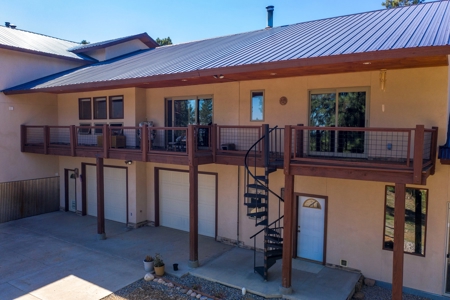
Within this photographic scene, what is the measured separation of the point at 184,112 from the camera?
39.3ft

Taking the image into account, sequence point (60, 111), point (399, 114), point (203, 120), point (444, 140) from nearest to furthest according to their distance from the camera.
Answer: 1. point (444, 140)
2. point (399, 114)
3. point (203, 120)
4. point (60, 111)

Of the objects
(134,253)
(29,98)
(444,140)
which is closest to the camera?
(444,140)

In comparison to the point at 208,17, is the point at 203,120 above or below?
below

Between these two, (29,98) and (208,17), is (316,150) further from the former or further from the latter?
(208,17)

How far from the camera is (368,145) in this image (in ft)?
27.6

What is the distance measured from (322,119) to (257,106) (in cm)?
208

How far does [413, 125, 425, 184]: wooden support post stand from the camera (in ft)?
19.3

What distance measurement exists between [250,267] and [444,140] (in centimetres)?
575

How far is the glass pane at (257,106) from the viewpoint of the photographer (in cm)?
1003

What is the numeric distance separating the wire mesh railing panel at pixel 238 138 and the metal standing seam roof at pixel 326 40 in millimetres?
2353

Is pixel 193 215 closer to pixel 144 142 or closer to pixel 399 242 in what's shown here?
pixel 144 142

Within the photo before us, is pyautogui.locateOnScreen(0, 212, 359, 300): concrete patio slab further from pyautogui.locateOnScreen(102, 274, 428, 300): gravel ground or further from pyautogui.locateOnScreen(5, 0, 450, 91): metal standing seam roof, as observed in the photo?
pyautogui.locateOnScreen(5, 0, 450, 91): metal standing seam roof

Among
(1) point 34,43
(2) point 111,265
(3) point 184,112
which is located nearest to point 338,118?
(3) point 184,112

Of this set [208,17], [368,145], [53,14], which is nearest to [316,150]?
[368,145]
